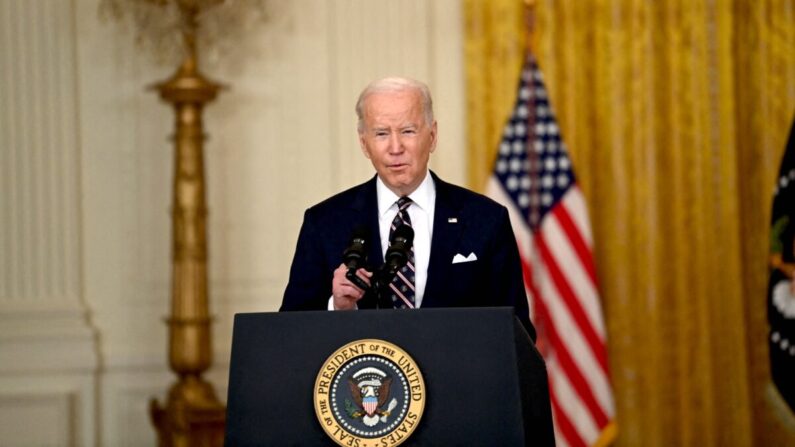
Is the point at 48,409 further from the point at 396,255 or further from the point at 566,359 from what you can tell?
the point at 396,255

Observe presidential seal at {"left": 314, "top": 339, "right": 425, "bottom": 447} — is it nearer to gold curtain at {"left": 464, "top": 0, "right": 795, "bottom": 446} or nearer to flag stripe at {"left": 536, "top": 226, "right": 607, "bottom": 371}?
flag stripe at {"left": 536, "top": 226, "right": 607, "bottom": 371}

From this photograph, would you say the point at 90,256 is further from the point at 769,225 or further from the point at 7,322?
the point at 769,225

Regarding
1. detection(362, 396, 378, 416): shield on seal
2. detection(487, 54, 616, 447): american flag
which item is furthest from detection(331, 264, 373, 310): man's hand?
detection(487, 54, 616, 447): american flag

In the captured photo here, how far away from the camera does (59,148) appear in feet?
21.2

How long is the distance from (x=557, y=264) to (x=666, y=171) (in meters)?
0.90

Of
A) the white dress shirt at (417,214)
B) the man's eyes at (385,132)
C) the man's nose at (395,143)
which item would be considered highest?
the man's eyes at (385,132)

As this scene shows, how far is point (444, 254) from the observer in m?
3.24

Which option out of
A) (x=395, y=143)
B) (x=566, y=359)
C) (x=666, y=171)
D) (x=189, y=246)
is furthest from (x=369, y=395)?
(x=666, y=171)

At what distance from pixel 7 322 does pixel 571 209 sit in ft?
10.4

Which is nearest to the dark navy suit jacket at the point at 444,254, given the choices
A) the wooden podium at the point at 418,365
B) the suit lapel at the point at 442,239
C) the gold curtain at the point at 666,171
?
the suit lapel at the point at 442,239

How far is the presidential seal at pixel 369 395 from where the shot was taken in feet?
8.20

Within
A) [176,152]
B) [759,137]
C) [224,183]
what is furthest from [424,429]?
[759,137]

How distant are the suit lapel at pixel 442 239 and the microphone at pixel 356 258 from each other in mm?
455

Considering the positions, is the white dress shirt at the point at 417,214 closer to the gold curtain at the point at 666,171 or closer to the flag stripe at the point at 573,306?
the flag stripe at the point at 573,306
